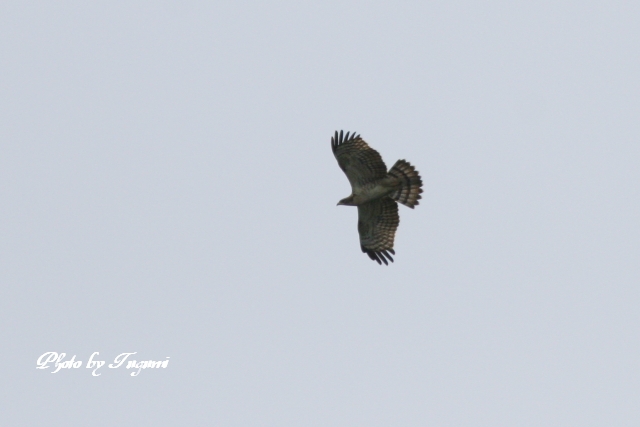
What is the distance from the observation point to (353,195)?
83.1 ft

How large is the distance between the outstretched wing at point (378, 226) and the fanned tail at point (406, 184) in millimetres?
678

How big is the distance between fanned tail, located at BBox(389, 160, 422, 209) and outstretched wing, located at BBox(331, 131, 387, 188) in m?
0.32

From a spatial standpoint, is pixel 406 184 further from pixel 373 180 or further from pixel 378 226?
pixel 378 226

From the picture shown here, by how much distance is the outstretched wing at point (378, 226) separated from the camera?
26062 mm

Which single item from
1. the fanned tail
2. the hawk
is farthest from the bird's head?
the fanned tail

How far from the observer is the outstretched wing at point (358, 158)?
24.7 metres

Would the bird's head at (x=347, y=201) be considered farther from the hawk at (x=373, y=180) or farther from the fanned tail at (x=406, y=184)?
the fanned tail at (x=406, y=184)

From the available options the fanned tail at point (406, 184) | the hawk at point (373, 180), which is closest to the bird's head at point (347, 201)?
the hawk at point (373, 180)

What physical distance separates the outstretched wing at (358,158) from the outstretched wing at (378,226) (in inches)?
42.0

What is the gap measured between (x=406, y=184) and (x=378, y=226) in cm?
181

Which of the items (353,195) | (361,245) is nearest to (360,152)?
(353,195)

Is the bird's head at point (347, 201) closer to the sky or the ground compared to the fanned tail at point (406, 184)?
closer to the sky

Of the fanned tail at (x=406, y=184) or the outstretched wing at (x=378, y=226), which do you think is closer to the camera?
the fanned tail at (x=406, y=184)

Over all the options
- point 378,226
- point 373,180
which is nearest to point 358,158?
point 373,180
